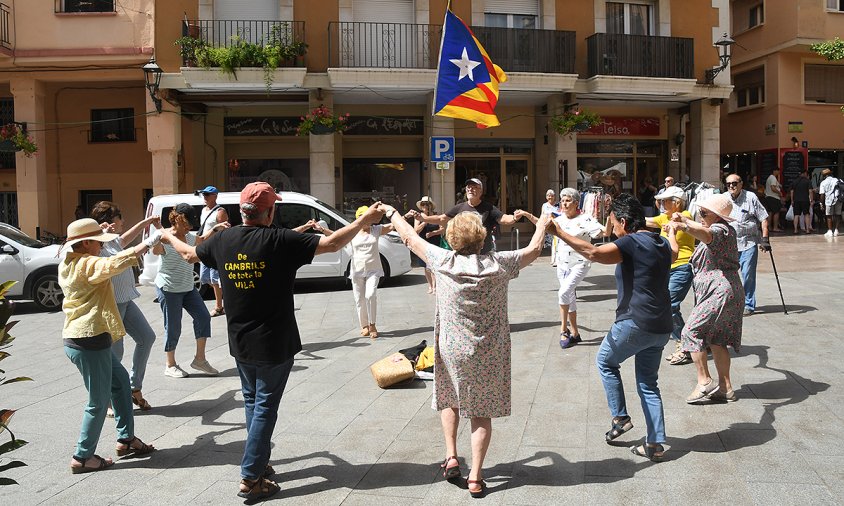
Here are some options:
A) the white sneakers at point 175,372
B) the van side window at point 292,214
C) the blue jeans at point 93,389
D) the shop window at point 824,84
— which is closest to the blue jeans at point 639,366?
the blue jeans at point 93,389

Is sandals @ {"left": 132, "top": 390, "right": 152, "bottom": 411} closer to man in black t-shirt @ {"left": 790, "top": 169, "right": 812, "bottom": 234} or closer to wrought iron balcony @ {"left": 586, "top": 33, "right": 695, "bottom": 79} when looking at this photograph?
wrought iron balcony @ {"left": 586, "top": 33, "right": 695, "bottom": 79}

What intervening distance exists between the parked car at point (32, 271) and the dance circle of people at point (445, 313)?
7.30 metres

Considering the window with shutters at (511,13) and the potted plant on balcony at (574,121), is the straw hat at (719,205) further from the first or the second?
the window with shutters at (511,13)

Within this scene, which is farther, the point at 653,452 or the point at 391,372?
the point at 391,372

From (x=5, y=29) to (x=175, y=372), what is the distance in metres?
15.5

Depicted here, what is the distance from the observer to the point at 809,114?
83.3 ft

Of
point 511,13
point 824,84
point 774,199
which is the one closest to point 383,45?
point 511,13

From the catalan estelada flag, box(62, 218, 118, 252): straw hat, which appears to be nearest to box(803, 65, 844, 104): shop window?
the catalan estelada flag

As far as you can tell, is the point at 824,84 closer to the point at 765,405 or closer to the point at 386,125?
the point at 386,125

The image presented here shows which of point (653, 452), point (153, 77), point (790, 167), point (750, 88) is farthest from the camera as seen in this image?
point (750, 88)

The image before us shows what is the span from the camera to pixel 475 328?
445 cm

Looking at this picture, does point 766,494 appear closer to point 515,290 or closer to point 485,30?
point 515,290

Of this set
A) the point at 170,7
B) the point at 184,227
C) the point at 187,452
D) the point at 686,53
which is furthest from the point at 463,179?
the point at 187,452

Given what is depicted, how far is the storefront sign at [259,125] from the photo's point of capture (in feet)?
69.9
